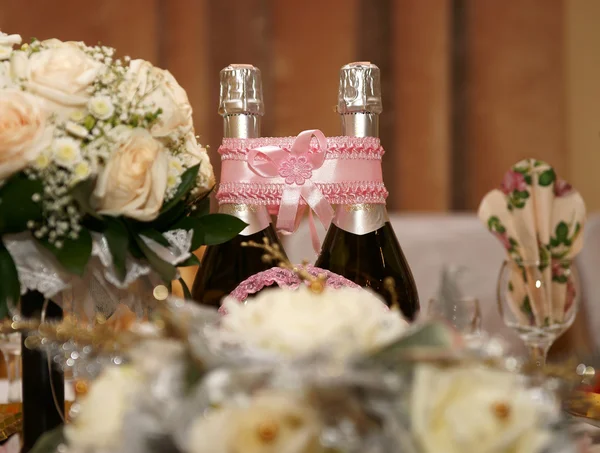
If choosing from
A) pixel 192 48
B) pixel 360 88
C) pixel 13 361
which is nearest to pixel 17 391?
pixel 13 361

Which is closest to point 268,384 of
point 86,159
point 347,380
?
point 347,380

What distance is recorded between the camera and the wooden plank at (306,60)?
2.88m

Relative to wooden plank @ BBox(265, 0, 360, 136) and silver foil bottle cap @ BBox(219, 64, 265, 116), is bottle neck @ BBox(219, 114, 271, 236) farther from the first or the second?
wooden plank @ BBox(265, 0, 360, 136)

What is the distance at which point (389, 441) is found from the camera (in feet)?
1.20

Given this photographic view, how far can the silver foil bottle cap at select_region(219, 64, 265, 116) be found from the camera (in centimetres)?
82

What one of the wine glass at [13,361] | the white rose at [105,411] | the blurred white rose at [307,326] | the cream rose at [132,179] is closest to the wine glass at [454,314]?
the blurred white rose at [307,326]

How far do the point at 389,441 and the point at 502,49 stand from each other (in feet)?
8.79

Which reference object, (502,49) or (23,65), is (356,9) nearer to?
(502,49)

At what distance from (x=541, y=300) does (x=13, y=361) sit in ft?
2.47

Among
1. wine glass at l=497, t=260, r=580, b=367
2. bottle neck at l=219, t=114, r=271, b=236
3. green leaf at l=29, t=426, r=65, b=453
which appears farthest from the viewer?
wine glass at l=497, t=260, r=580, b=367

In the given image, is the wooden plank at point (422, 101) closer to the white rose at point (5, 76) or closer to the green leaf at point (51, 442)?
the white rose at point (5, 76)

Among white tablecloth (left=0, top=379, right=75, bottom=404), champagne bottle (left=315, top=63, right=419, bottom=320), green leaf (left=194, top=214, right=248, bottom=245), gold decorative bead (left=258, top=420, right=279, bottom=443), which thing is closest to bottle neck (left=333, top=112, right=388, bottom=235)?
champagne bottle (left=315, top=63, right=419, bottom=320)

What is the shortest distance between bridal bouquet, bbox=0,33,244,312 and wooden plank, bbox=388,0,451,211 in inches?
87.0

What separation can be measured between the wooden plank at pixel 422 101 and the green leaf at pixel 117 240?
2.26m
